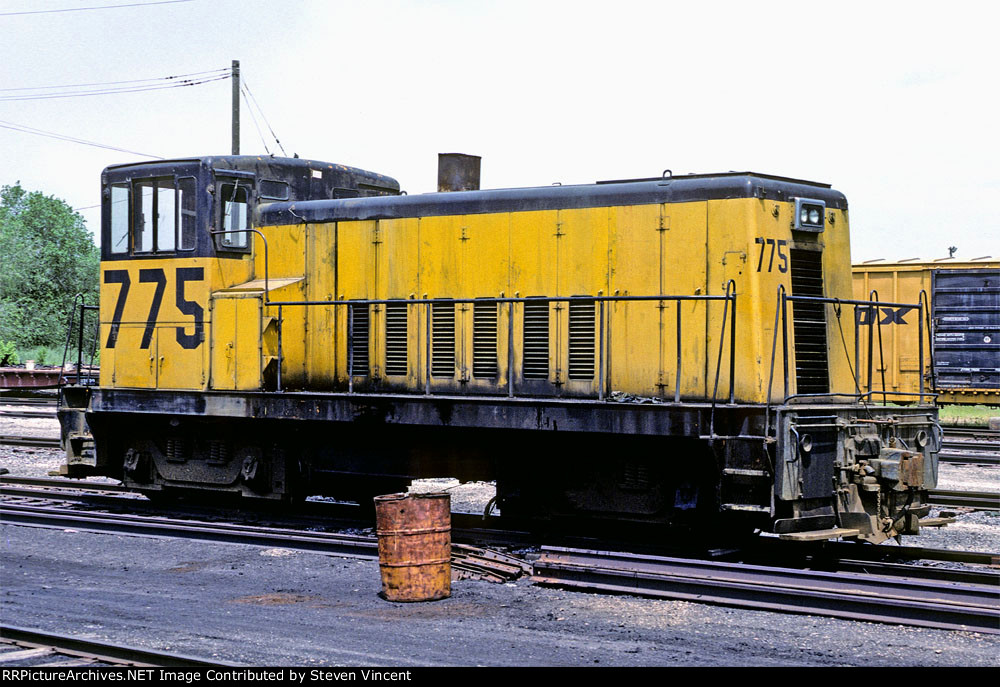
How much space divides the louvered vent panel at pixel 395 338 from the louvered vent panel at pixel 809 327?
11.5 ft

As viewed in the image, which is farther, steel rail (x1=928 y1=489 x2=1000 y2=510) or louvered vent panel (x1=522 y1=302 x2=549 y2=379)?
steel rail (x1=928 y1=489 x2=1000 y2=510)

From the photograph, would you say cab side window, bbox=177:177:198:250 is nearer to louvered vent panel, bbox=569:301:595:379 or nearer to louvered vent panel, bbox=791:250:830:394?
louvered vent panel, bbox=569:301:595:379

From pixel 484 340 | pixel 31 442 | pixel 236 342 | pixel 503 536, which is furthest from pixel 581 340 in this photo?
pixel 31 442

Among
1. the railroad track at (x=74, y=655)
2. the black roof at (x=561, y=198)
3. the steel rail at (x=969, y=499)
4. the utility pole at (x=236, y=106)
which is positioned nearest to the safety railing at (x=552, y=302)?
the black roof at (x=561, y=198)

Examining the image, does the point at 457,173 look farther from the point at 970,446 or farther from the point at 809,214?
the point at 970,446

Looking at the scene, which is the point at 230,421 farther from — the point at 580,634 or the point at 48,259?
the point at 48,259

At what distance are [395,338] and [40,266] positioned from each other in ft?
166

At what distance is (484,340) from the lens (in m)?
9.33

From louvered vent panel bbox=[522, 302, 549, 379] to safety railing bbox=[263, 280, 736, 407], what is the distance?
72 mm

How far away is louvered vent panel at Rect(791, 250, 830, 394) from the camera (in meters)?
8.46

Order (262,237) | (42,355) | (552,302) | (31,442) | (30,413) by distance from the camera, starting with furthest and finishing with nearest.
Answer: (42,355)
(30,413)
(31,442)
(262,237)
(552,302)

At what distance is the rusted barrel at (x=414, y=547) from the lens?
716cm

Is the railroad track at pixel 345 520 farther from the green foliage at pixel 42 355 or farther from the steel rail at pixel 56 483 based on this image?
the green foliage at pixel 42 355

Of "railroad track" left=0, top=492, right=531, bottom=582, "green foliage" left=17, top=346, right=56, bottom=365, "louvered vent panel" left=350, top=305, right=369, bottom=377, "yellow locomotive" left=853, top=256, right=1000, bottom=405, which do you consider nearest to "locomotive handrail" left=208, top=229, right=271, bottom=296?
Answer: "louvered vent panel" left=350, top=305, right=369, bottom=377
